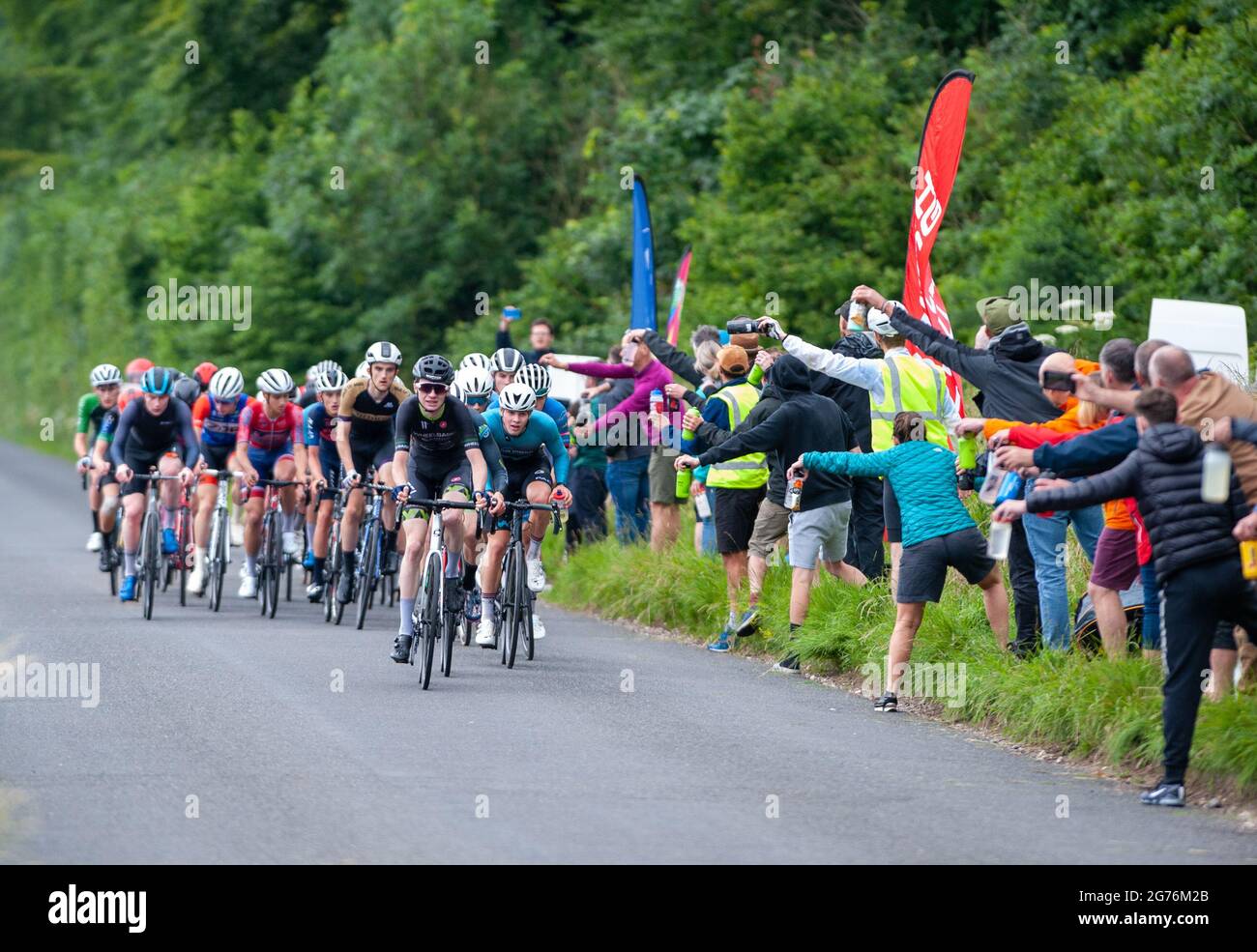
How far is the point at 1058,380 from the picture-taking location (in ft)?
34.1

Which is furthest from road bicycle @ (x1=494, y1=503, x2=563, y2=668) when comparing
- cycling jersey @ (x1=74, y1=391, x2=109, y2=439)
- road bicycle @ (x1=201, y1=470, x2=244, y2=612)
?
cycling jersey @ (x1=74, y1=391, x2=109, y2=439)

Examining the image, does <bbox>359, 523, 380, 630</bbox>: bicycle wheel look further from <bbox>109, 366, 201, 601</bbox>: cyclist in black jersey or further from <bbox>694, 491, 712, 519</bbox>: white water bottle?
<bbox>694, 491, 712, 519</bbox>: white water bottle

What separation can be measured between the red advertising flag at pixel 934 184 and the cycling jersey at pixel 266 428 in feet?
19.5

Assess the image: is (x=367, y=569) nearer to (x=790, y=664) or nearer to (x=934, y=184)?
(x=790, y=664)

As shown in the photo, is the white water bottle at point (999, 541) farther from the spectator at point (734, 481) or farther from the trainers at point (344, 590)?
the trainers at point (344, 590)

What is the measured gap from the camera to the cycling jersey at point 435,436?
1368cm

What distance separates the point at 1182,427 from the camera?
9172mm

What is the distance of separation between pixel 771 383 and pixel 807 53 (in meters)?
16.5

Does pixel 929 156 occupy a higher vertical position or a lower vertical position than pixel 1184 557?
higher

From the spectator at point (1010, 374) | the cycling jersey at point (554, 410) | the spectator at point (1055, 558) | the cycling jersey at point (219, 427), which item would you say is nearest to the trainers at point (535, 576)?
the cycling jersey at point (554, 410)

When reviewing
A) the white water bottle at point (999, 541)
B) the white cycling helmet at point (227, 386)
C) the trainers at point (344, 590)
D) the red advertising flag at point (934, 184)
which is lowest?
the trainers at point (344, 590)

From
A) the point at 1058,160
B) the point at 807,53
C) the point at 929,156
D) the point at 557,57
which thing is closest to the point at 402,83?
the point at 557,57

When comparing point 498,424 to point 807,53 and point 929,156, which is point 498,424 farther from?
point 807,53
